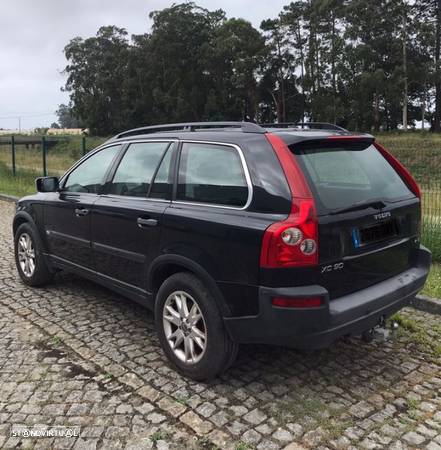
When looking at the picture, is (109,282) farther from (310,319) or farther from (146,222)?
(310,319)

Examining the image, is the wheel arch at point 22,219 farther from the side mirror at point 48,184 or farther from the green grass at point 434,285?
the green grass at point 434,285

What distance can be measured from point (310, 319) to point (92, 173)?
270 cm

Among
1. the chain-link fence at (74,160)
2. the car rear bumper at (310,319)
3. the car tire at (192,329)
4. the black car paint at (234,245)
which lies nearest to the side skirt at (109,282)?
the black car paint at (234,245)

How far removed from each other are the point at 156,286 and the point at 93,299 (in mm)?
1666

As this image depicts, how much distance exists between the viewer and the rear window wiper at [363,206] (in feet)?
10.4

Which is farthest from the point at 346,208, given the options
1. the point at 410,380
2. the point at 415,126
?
the point at 415,126

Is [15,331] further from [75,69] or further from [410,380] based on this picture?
[75,69]

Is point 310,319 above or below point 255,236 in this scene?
below

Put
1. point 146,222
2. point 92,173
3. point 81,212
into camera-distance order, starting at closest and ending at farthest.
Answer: point 146,222, point 81,212, point 92,173

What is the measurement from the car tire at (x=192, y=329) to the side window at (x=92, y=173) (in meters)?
1.46

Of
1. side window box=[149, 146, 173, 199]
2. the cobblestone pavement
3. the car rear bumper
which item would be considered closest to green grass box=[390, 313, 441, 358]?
the cobblestone pavement

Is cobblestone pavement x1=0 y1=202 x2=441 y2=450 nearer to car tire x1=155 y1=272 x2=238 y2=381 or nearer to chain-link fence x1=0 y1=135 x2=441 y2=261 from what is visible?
car tire x1=155 y1=272 x2=238 y2=381

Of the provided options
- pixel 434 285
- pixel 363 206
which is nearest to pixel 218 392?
pixel 363 206

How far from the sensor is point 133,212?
3.99m
